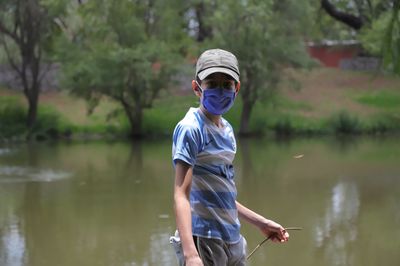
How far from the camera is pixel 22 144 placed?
90.4 feet

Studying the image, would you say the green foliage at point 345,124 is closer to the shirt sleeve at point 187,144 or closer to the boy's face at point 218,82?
the boy's face at point 218,82

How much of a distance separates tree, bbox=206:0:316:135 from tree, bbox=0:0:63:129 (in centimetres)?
748

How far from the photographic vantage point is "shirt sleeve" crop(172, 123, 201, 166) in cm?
299

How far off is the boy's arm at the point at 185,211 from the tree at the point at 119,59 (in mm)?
24921

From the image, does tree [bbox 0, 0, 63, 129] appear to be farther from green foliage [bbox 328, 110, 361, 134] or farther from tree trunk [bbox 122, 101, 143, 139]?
green foliage [bbox 328, 110, 361, 134]

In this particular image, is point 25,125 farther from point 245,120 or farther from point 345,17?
point 345,17

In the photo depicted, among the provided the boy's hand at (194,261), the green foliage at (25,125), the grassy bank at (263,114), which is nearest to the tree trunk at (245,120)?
the grassy bank at (263,114)

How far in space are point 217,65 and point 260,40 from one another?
26069 mm

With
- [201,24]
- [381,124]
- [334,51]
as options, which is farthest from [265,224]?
[334,51]

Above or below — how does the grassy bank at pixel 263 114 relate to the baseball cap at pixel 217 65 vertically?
below

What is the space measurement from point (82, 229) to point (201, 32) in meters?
29.2

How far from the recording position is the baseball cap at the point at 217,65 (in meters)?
3.15

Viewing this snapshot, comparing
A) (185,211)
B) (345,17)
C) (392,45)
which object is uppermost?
(392,45)

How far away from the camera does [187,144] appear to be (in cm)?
301
